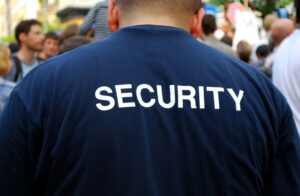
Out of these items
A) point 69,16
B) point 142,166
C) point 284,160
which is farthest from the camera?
point 69,16

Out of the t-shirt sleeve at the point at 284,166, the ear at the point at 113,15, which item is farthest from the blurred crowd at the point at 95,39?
the t-shirt sleeve at the point at 284,166

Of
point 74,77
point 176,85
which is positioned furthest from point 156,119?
point 74,77

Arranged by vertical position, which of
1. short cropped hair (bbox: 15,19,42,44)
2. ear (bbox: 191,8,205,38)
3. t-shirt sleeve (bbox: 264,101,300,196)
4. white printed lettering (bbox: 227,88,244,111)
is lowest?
t-shirt sleeve (bbox: 264,101,300,196)

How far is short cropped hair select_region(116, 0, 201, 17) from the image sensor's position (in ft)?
8.47

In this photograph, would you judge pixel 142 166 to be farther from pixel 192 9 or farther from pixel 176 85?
pixel 192 9

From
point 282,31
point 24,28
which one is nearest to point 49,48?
point 24,28

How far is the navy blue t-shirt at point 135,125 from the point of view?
2459 millimetres

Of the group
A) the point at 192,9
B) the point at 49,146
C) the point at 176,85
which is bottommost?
the point at 49,146

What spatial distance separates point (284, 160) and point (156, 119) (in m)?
0.47

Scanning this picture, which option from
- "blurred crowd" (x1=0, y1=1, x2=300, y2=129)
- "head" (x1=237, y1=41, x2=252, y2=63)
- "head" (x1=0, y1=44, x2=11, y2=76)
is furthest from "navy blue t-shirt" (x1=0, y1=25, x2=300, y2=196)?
"head" (x1=237, y1=41, x2=252, y2=63)

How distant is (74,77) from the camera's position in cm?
250

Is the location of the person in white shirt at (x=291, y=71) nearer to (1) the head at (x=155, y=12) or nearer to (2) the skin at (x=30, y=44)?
(1) the head at (x=155, y=12)

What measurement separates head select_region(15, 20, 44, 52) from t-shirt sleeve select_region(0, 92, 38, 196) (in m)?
7.84

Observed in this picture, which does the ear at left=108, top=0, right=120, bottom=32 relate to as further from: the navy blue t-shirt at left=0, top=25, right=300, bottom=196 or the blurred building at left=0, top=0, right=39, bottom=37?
the blurred building at left=0, top=0, right=39, bottom=37
